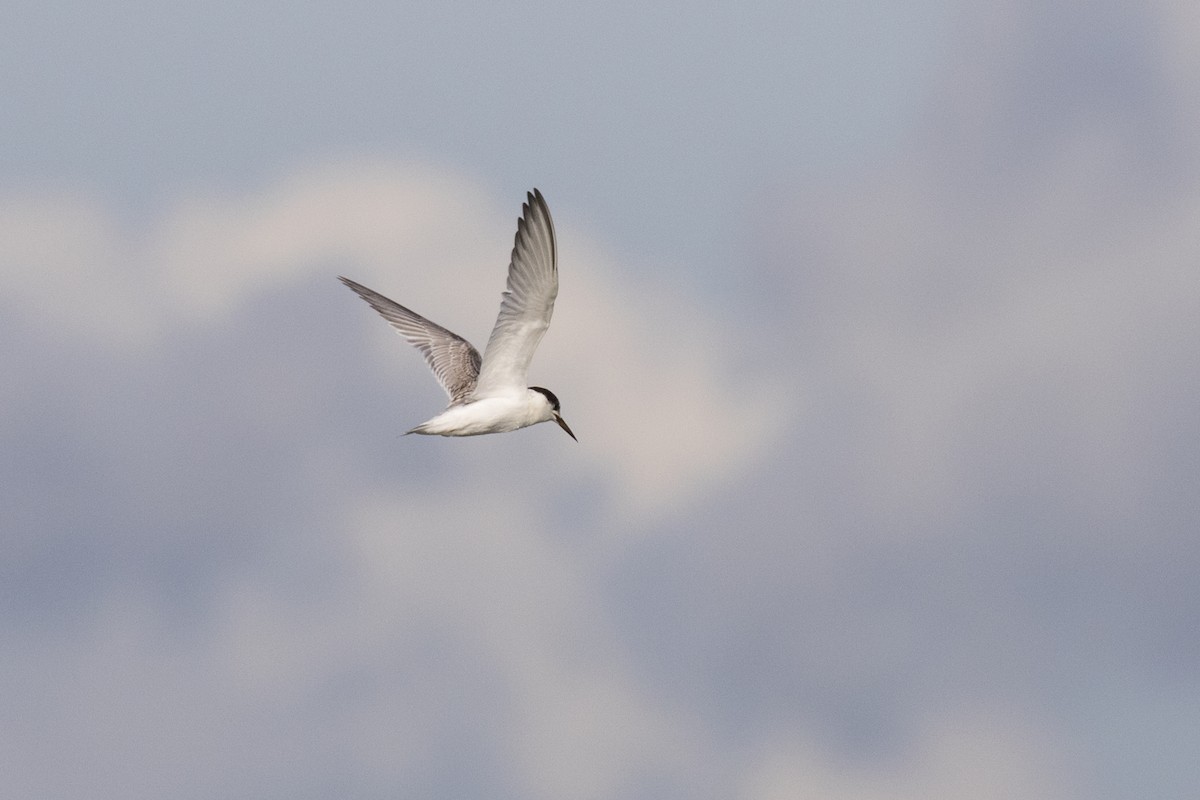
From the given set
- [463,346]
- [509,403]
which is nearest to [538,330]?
[509,403]

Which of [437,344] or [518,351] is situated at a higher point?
[518,351]

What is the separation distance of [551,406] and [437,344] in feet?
22.5

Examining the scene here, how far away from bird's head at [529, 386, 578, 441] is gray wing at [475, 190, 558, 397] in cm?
50

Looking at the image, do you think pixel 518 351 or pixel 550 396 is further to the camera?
pixel 550 396

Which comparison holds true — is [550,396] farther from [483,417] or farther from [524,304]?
[524,304]

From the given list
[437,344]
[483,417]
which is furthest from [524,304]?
[437,344]

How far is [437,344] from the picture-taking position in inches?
1496

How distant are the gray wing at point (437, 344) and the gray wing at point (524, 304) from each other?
10.8 ft

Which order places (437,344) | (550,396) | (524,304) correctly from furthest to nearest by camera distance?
(437,344) → (550,396) → (524,304)

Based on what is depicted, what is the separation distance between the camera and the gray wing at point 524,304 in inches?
1105

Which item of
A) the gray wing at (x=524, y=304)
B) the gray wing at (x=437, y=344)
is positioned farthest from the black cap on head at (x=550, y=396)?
the gray wing at (x=437, y=344)

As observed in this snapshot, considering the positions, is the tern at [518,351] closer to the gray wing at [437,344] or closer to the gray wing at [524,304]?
the gray wing at [524,304]

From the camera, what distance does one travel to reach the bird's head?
3175cm

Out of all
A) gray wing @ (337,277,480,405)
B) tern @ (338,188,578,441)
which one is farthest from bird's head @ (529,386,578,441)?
gray wing @ (337,277,480,405)
